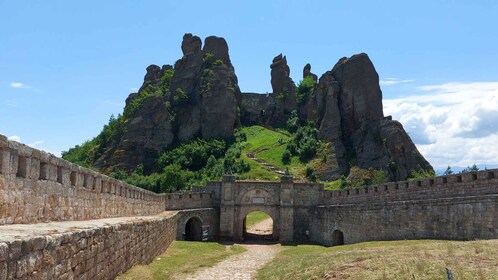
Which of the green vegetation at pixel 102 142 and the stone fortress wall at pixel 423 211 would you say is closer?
the stone fortress wall at pixel 423 211

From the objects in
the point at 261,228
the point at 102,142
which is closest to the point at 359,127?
A: the point at 261,228

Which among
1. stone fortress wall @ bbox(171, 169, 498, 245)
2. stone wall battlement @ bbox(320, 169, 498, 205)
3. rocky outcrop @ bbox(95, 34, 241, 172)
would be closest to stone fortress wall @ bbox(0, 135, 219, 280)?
stone fortress wall @ bbox(171, 169, 498, 245)

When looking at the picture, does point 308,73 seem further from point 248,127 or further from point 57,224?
point 57,224

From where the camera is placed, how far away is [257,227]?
47.1 meters

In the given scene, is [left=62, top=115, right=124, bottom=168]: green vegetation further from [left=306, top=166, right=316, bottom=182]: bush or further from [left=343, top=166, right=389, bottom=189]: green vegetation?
[left=343, top=166, right=389, bottom=189]: green vegetation

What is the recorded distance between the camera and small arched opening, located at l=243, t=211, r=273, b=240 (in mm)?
41256

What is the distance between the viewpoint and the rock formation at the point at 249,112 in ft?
184

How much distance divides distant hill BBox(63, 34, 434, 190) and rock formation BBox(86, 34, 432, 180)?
0.13 meters

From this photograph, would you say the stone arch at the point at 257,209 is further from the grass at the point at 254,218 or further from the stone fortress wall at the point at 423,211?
the grass at the point at 254,218

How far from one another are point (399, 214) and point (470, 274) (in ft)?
48.1

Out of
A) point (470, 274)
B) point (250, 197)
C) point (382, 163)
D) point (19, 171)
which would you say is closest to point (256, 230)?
point (250, 197)

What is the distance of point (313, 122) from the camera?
228 ft

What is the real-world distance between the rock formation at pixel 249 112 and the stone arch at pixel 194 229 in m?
20.4

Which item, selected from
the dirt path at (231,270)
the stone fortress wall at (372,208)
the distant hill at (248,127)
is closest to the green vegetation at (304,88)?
the distant hill at (248,127)
